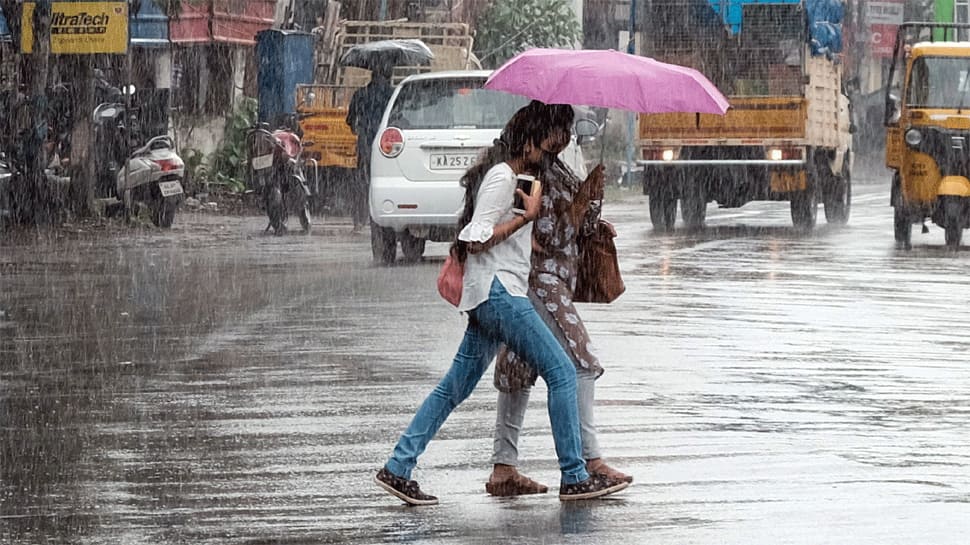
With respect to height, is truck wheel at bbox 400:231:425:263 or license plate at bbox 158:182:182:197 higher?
license plate at bbox 158:182:182:197

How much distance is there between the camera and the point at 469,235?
776 cm

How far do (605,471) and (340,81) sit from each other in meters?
25.8

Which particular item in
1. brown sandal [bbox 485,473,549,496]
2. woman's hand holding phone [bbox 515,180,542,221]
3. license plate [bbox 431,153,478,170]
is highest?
woman's hand holding phone [bbox 515,180,542,221]

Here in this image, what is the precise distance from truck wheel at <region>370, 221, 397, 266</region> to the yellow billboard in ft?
23.4

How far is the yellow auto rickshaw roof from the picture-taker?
24.0 m

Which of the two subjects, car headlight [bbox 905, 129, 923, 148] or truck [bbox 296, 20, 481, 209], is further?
truck [bbox 296, 20, 481, 209]

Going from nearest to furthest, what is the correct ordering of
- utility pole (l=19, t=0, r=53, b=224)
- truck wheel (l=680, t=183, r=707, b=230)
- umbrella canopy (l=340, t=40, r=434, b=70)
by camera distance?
utility pole (l=19, t=0, r=53, b=224)
truck wheel (l=680, t=183, r=707, b=230)
umbrella canopy (l=340, t=40, r=434, b=70)

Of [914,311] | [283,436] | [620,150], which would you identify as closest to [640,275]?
[914,311]

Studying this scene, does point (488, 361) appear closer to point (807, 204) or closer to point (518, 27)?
point (807, 204)

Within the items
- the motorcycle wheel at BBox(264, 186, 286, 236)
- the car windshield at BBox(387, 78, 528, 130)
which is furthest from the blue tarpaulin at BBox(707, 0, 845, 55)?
the car windshield at BBox(387, 78, 528, 130)

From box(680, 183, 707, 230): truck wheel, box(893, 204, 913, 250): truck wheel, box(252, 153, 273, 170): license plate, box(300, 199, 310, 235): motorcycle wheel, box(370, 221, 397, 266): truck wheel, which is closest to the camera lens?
box(370, 221, 397, 266): truck wheel

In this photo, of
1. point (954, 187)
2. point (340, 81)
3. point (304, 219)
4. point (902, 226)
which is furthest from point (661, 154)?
point (340, 81)

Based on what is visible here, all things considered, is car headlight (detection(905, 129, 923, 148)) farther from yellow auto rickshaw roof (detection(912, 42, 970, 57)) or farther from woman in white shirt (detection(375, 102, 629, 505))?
woman in white shirt (detection(375, 102, 629, 505))

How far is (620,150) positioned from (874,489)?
136 ft
